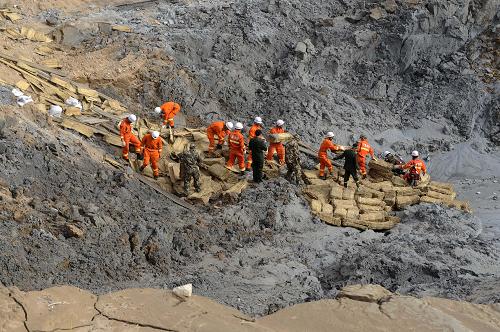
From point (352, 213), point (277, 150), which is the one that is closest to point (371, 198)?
point (352, 213)

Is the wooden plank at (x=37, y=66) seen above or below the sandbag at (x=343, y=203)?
above

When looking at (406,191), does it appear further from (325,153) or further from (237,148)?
(237,148)

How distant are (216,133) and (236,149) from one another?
79 centimetres

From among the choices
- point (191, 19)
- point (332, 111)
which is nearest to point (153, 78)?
point (191, 19)

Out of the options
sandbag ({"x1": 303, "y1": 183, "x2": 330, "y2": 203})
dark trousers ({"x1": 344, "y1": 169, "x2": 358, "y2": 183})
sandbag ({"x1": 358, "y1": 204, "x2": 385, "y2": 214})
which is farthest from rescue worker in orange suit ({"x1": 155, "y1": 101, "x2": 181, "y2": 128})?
sandbag ({"x1": 358, "y1": 204, "x2": 385, "y2": 214})

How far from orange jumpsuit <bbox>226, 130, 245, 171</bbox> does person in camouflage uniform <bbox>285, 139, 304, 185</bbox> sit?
0.95 meters

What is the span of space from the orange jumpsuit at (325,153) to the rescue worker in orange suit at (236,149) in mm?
1749

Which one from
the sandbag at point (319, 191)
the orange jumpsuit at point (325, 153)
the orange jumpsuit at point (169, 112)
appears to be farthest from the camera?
the orange jumpsuit at point (169, 112)

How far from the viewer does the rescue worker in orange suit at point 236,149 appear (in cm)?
1208

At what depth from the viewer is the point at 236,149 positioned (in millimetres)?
12211

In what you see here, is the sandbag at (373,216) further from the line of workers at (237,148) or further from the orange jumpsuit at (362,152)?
the orange jumpsuit at (362,152)

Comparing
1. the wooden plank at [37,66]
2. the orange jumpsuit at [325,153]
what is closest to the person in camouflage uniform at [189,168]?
the orange jumpsuit at [325,153]

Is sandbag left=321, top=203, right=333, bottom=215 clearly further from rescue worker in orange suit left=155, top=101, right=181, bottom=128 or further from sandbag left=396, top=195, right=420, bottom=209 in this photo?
rescue worker in orange suit left=155, top=101, right=181, bottom=128

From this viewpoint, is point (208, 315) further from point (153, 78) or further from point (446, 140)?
point (446, 140)
